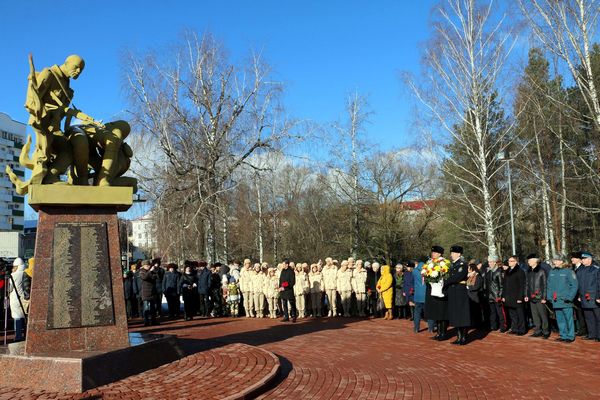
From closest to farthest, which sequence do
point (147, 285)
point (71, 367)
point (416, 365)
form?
point (71, 367)
point (416, 365)
point (147, 285)

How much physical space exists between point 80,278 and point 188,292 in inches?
351

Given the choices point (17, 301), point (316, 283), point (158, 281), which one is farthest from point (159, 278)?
point (17, 301)

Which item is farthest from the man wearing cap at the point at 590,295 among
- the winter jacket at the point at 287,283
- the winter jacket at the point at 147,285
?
the winter jacket at the point at 147,285

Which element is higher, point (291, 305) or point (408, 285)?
point (408, 285)

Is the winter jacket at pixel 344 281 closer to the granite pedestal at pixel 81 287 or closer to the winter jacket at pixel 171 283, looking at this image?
the winter jacket at pixel 171 283

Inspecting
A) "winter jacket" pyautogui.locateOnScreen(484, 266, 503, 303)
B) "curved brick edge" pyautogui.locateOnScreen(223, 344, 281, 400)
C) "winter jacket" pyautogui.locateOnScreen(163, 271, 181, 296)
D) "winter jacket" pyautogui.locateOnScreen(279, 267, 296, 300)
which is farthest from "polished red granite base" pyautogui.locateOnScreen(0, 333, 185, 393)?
"winter jacket" pyautogui.locateOnScreen(163, 271, 181, 296)

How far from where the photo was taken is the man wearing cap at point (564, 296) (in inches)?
421

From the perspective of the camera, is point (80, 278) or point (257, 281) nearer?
point (80, 278)

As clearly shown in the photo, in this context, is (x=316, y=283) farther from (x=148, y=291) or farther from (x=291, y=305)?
(x=148, y=291)

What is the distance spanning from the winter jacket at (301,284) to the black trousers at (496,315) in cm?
540

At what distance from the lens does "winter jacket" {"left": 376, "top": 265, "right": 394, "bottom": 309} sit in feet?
49.4

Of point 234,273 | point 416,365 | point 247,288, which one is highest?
point 234,273

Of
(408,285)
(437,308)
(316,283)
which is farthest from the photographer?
(316,283)

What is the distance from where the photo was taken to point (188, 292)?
16422 millimetres
